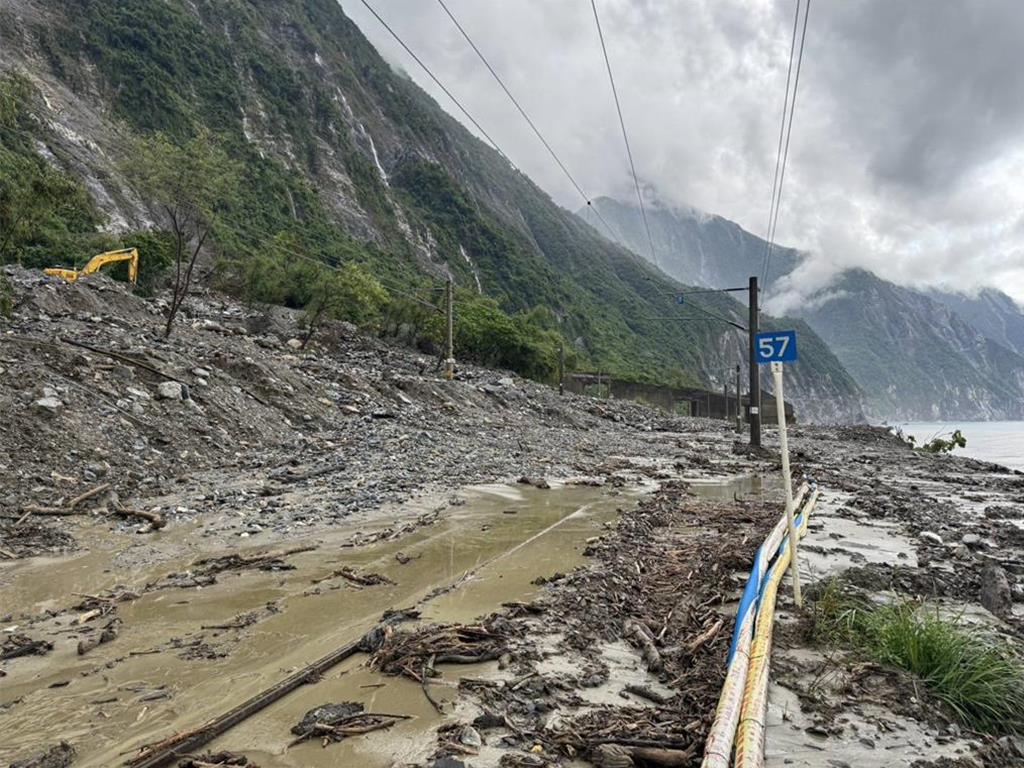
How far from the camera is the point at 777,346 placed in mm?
5164

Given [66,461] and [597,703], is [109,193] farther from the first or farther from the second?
[597,703]

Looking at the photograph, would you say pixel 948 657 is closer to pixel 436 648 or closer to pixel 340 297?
pixel 436 648

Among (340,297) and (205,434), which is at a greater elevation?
(340,297)

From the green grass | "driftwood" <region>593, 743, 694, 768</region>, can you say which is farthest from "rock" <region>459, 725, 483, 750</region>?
the green grass

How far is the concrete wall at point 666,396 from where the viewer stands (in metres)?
63.2

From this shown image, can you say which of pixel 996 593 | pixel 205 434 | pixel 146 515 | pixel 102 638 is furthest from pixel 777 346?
pixel 205 434

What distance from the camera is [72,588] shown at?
511 cm

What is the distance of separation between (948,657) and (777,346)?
2666mm

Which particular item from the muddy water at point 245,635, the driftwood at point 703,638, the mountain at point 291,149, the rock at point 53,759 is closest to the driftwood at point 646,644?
the driftwood at point 703,638

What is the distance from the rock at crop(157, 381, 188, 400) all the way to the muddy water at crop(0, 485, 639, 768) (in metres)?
6.36

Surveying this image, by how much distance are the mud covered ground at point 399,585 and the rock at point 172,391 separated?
0.06 meters

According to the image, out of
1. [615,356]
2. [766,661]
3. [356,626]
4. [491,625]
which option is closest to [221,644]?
[356,626]

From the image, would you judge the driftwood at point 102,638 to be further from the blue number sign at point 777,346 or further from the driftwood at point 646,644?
the blue number sign at point 777,346

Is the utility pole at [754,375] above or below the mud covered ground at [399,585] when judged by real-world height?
above
